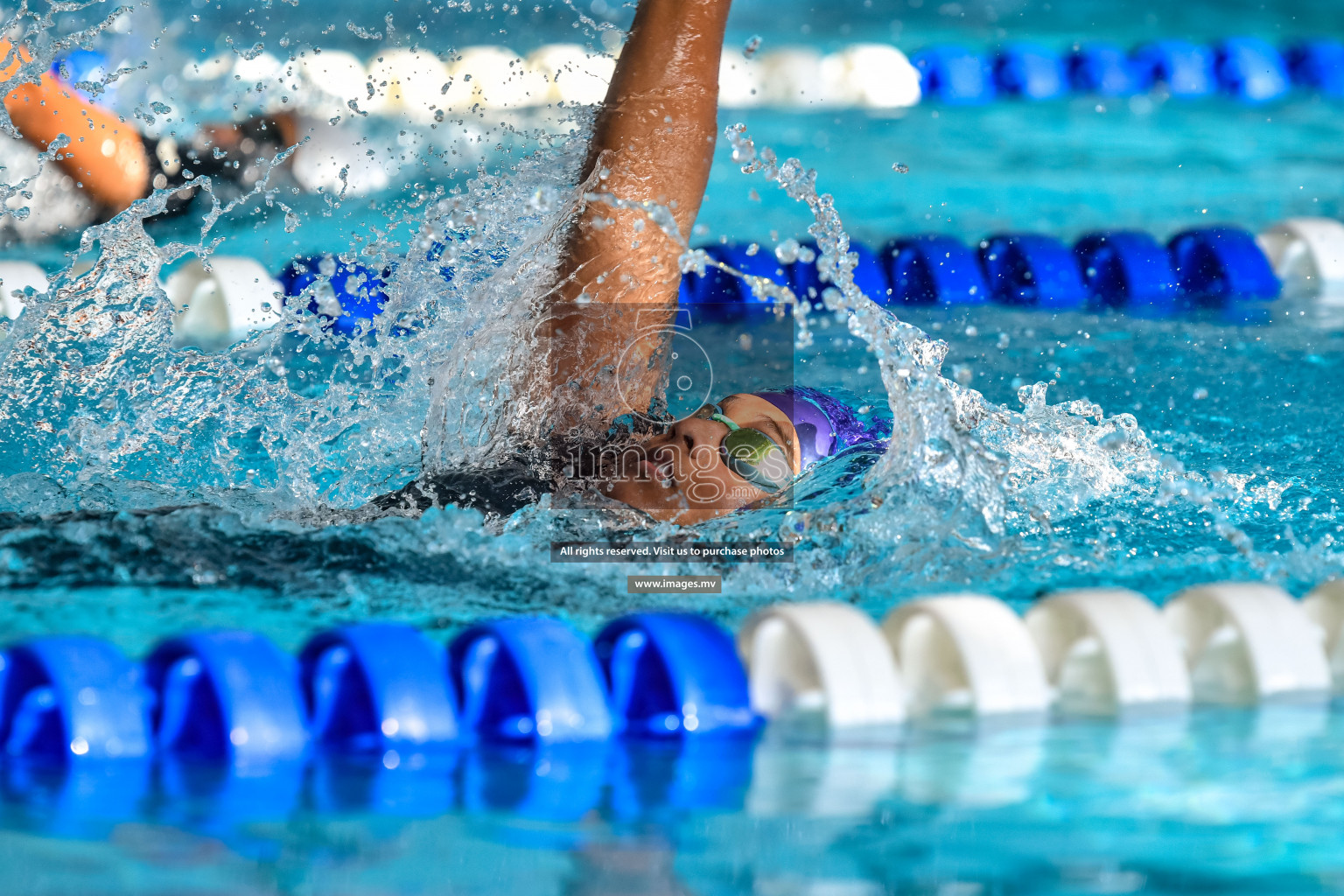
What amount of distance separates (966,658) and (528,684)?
47 cm

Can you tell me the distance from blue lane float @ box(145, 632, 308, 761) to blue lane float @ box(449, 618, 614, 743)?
0.57ft

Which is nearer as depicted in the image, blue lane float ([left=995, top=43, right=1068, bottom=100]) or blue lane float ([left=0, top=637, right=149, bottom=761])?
blue lane float ([left=0, top=637, right=149, bottom=761])

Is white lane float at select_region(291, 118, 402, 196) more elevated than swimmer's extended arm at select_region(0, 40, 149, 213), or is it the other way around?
white lane float at select_region(291, 118, 402, 196)

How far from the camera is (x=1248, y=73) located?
5.29 meters

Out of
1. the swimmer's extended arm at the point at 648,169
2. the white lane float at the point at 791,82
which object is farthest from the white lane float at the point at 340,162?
the swimmer's extended arm at the point at 648,169

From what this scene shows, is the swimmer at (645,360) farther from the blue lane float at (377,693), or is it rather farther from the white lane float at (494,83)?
the white lane float at (494,83)

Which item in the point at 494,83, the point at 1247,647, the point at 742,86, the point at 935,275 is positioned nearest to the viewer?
the point at 1247,647

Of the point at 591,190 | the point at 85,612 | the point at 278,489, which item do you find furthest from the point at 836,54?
the point at 85,612

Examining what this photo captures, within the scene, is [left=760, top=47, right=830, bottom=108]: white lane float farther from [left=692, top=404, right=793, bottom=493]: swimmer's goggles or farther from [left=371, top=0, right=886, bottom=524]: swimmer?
[left=692, top=404, right=793, bottom=493]: swimmer's goggles

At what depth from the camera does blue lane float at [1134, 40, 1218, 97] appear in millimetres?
5289

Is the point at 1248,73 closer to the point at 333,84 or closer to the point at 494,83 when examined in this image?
the point at 494,83

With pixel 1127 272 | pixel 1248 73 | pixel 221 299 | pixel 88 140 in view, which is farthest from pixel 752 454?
pixel 1248 73

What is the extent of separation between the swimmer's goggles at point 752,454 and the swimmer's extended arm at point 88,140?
2.36 metres

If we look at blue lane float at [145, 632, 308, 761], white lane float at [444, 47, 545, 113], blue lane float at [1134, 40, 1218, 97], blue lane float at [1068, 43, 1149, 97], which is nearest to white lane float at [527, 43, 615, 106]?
white lane float at [444, 47, 545, 113]
